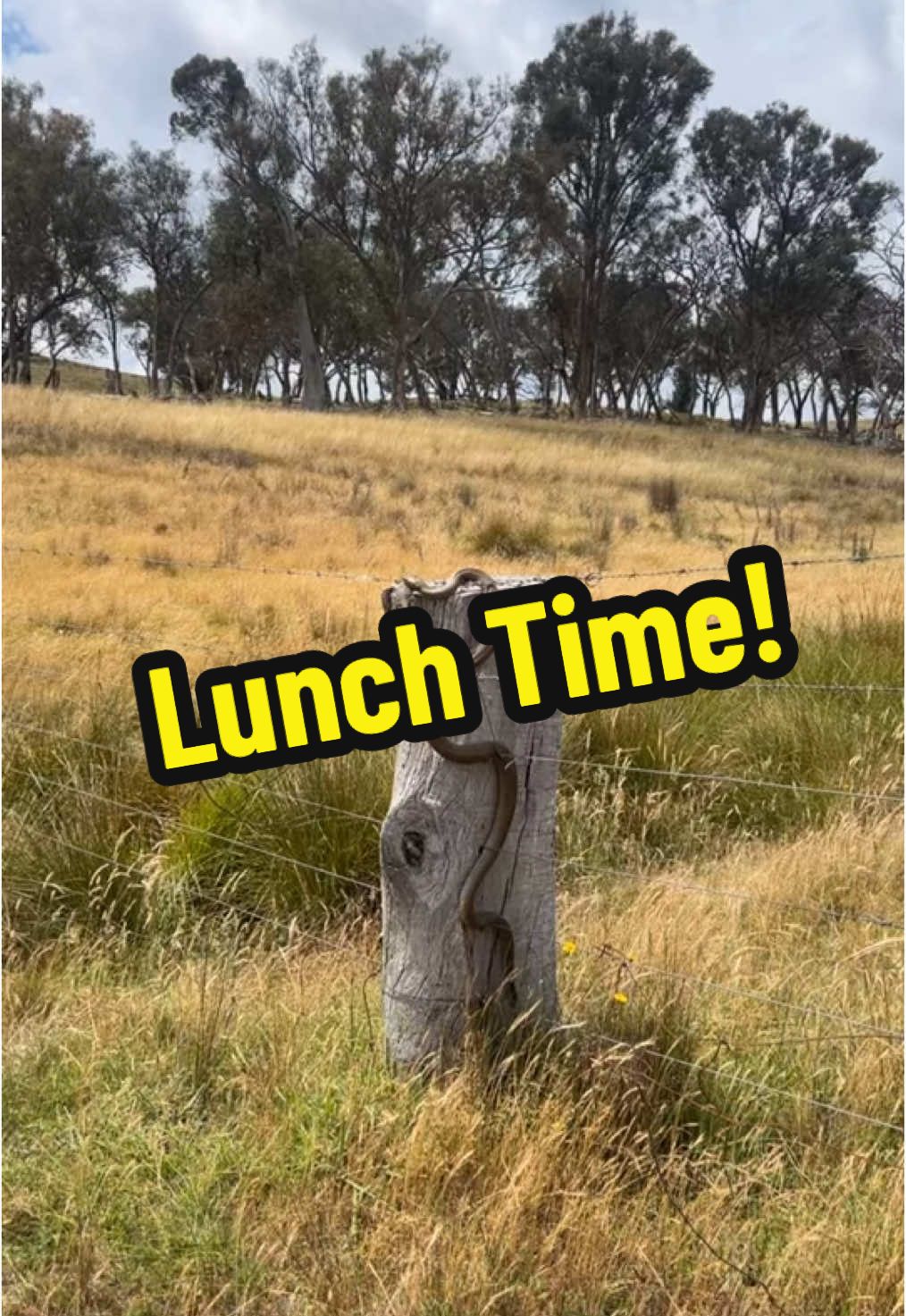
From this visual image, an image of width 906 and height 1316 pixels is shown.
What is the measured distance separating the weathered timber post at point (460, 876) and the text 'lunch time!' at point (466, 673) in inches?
1.8

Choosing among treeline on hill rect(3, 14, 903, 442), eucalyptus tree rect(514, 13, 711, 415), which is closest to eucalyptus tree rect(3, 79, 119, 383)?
treeline on hill rect(3, 14, 903, 442)

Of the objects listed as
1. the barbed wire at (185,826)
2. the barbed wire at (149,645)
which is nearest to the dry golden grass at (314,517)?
the barbed wire at (149,645)

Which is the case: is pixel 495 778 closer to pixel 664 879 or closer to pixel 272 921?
pixel 664 879

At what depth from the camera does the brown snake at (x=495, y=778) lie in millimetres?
2256

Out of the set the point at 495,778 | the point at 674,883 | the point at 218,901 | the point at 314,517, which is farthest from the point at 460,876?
the point at 314,517

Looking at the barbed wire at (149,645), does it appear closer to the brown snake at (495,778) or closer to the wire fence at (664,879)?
the wire fence at (664,879)

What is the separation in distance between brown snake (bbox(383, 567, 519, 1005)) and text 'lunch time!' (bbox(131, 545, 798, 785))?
0.05 m

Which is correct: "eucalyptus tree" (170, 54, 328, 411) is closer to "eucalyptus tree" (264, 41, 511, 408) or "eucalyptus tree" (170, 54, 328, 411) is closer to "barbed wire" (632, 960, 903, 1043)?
"eucalyptus tree" (264, 41, 511, 408)

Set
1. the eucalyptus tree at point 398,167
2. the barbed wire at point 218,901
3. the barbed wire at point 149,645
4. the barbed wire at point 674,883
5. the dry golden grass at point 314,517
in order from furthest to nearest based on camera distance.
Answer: the eucalyptus tree at point 398,167
the dry golden grass at point 314,517
the barbed wire at point 149,645
the barbed wire at point 218,901
the barbed wire at point 674,883

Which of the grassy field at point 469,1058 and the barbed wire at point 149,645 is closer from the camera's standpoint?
the grassy field at point 469,1058

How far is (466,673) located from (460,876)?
41 centimetres

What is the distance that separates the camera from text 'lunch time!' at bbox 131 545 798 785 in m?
2.31

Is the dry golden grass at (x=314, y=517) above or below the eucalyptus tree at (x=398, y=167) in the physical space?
below

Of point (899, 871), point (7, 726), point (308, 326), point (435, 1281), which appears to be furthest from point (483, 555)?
point (308, 326)
